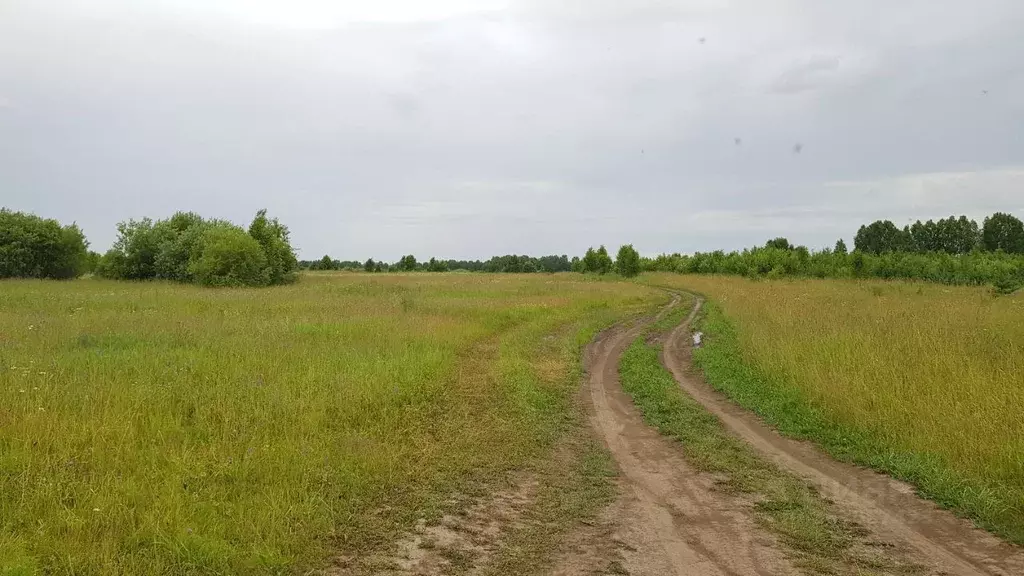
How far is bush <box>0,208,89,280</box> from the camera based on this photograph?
35.5 m

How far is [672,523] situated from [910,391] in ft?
16.6

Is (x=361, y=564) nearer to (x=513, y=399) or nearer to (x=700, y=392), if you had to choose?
(x=513, y=399)

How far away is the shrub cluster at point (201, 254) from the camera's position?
36.0 meters

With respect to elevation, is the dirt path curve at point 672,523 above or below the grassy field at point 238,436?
below

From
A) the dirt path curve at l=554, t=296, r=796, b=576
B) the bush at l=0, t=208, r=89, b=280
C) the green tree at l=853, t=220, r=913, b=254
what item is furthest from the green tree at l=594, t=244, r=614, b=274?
the dirt path curve at l=554, t=296, r=796, b=576

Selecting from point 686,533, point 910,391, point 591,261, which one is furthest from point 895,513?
point 591,261

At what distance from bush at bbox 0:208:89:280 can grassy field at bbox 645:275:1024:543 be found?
40.8 meters

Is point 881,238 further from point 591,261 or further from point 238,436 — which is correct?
point 238,436

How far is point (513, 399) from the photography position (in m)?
9.38

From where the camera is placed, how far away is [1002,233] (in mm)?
72688

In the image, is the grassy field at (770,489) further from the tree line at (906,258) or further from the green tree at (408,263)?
the green tree at (408,263)

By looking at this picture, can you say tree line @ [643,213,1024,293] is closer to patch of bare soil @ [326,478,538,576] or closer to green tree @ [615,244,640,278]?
green tree @ [615,244,640,278]

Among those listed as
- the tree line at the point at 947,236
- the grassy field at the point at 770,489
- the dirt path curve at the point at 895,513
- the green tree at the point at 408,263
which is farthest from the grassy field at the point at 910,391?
the green tree at the point at 408,263

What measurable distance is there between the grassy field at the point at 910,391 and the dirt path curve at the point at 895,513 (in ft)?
0.70
